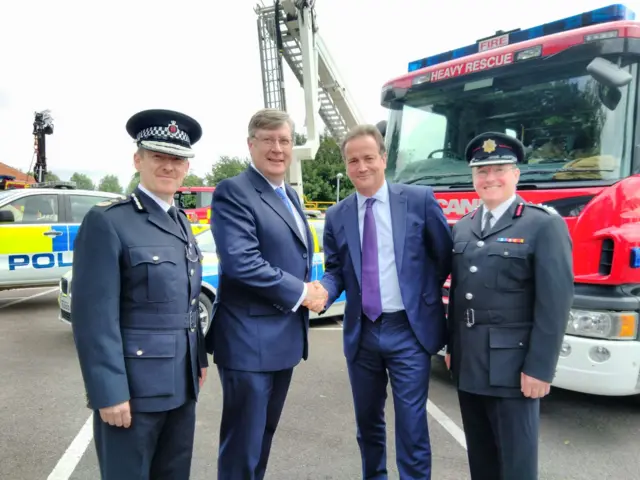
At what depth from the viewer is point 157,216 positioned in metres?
1.89

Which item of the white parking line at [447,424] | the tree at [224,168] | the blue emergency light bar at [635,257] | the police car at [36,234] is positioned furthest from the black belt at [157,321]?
the tree at [224,168]

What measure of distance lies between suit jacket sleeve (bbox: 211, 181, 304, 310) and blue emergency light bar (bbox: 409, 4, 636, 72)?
9.98 feet

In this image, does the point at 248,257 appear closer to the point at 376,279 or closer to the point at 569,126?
the point at 376,279

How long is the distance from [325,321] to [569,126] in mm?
4459

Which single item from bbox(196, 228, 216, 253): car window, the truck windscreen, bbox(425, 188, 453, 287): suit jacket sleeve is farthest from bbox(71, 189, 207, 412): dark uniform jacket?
bbox(196, 228, 216, 253): car window

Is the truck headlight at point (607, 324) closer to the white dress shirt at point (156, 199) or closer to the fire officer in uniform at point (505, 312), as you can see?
the fire officer in uniform at point (505, 312)

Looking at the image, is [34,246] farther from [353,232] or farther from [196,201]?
[196,201]

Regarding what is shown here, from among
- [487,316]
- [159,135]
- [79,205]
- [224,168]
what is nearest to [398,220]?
[487,316]

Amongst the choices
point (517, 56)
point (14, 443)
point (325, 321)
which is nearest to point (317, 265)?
point (325, 321)

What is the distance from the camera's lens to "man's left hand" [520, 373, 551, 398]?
1970 mm

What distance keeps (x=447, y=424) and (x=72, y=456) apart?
8.25 ft

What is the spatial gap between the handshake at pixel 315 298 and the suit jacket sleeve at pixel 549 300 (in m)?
0.92

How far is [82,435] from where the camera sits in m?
3.22

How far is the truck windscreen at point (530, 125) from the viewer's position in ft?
10.5
